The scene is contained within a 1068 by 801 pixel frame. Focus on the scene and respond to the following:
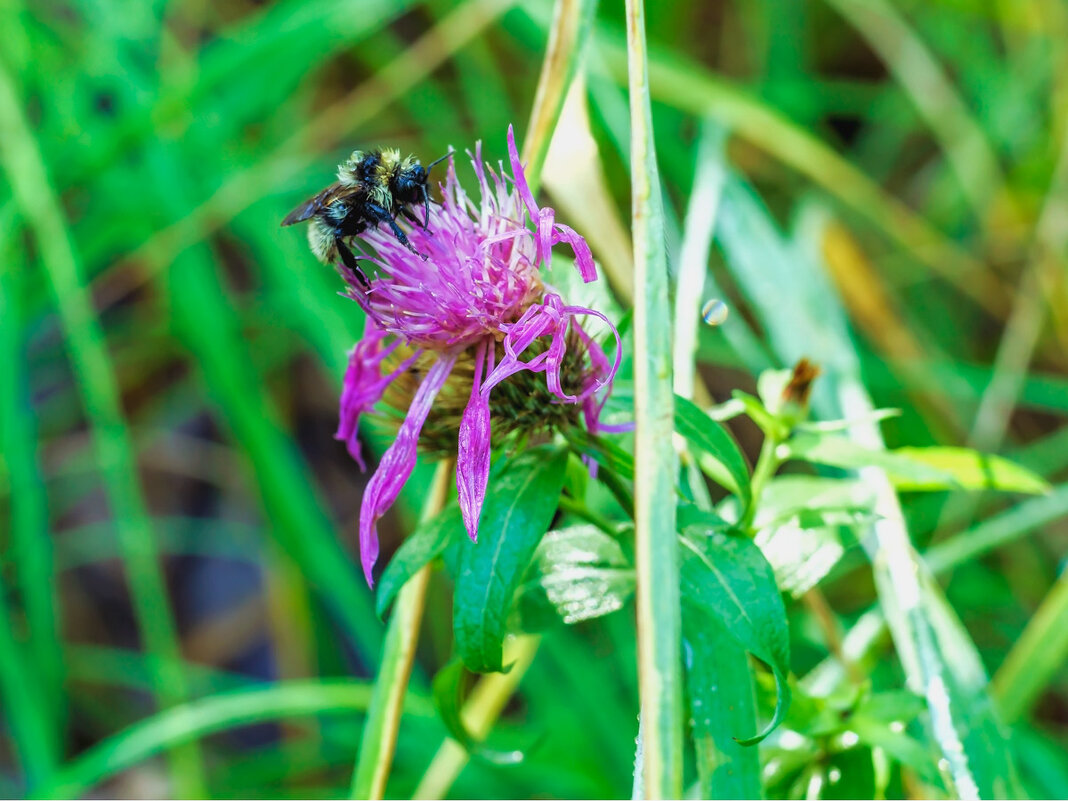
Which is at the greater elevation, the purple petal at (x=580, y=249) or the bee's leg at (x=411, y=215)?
the bee's leg at (x=411, y=215)

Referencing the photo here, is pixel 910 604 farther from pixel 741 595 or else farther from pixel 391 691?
pixel 391 691

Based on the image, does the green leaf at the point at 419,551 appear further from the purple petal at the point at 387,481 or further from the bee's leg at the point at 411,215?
the bee's leg at the point at 411,215

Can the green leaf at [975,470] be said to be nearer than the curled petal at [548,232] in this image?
No

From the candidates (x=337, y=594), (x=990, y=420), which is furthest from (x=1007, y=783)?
(x=337, y=594)

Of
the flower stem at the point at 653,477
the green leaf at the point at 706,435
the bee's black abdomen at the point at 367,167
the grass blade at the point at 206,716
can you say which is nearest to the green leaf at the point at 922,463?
the green leaf at the point at 706,435

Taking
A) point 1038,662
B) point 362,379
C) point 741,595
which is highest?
point 362,379

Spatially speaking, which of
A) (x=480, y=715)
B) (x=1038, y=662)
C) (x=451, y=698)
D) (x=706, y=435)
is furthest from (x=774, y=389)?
(x=480, y=715)

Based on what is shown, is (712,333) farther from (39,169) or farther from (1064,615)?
(39,169)
